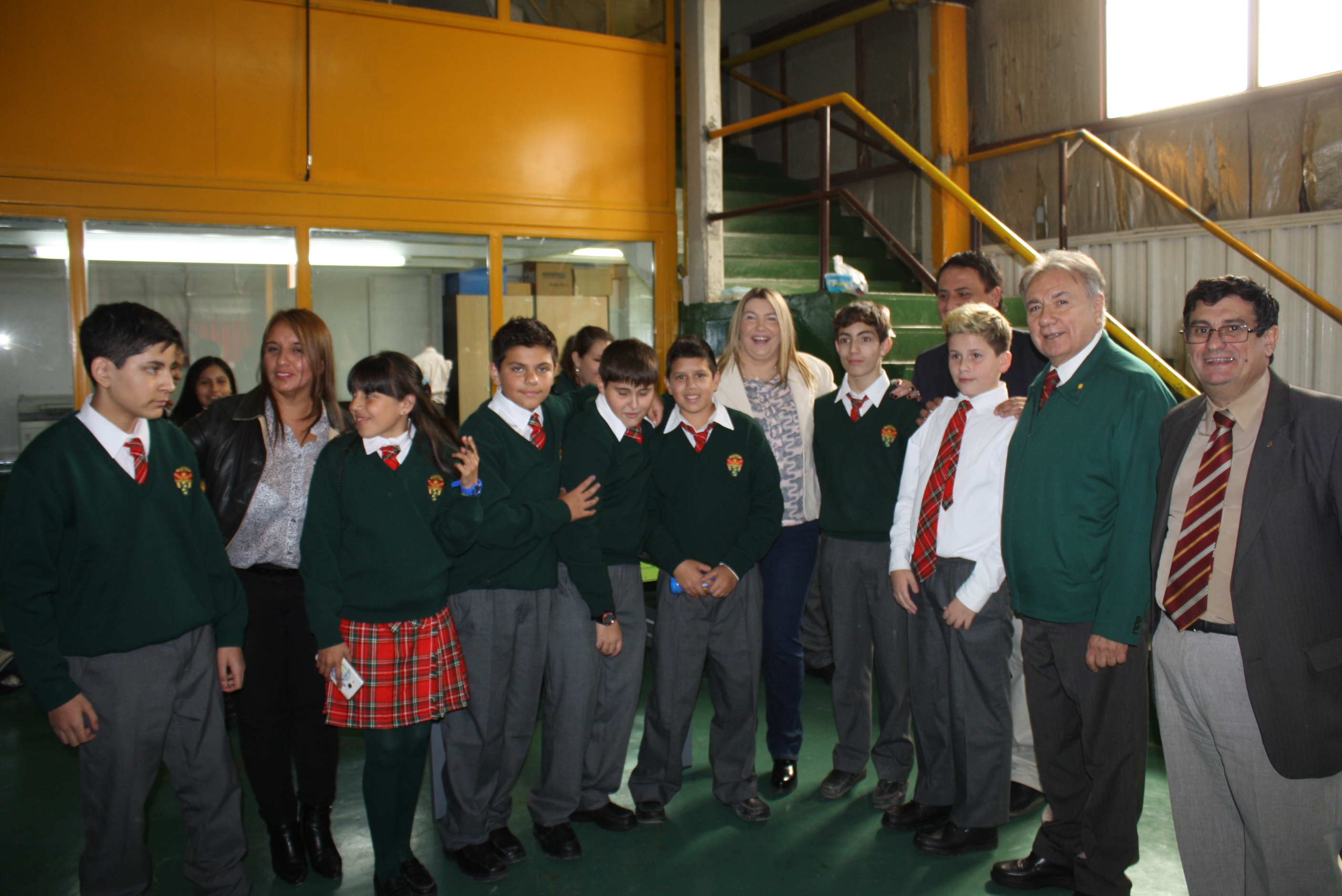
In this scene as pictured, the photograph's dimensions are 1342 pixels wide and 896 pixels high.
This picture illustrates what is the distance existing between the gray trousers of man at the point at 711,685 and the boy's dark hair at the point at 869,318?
0.99 meters

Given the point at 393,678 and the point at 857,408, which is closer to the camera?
the point at 393,678

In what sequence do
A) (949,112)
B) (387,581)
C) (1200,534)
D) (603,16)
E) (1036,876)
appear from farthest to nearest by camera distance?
(949,112)
(603,16)
(1036,876)
(387,581)
(1200,534)

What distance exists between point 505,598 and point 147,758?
1.04 m

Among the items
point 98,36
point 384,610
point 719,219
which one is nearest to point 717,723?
point 384,610

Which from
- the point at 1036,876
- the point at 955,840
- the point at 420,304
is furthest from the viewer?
the point at 420,304

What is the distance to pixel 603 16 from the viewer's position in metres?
6.66

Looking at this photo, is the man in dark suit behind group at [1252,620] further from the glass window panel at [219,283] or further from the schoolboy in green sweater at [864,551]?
the glass window panel at [219,283]

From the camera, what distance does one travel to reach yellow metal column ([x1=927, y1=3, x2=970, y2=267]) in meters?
7.75

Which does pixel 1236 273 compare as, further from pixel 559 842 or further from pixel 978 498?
pixel 559 842

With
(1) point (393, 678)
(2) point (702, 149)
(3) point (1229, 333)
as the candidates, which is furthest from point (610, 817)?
(2) point (702, 149)

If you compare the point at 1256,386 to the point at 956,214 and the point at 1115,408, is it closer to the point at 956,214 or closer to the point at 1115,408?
the point at 1115,408

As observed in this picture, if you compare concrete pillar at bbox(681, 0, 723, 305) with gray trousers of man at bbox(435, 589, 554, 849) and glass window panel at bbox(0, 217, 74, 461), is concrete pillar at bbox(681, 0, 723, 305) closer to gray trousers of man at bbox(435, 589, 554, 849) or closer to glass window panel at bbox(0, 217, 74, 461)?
glass window panel at bbox(0, 217, 74, 461)

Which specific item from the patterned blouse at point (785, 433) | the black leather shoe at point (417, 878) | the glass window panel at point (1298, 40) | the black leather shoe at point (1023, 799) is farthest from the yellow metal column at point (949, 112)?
the black leather shoe at point (417, 878)

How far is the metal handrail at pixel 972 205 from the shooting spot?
447 cm
